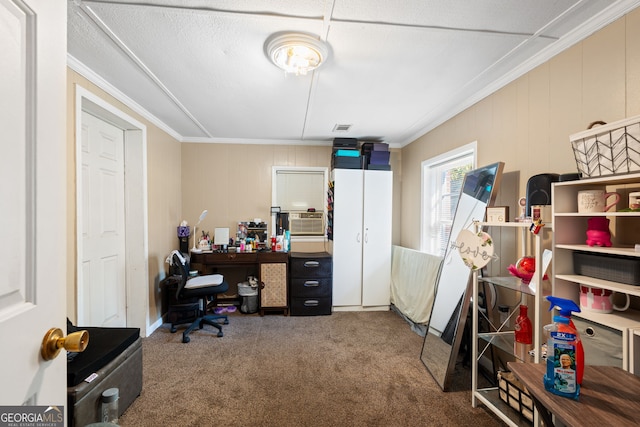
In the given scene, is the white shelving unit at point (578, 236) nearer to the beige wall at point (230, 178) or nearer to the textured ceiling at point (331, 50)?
the textured ceiling at point (331, 50)

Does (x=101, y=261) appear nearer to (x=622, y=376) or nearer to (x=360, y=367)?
(x=360, y=367)

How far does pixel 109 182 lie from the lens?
265cm

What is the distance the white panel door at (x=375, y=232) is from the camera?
12.1 feet

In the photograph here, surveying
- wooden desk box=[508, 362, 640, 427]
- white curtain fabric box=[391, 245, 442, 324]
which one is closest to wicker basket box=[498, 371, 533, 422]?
wooden desk box=[508, 362, 640, 427]

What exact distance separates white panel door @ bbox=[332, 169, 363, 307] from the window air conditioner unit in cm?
53

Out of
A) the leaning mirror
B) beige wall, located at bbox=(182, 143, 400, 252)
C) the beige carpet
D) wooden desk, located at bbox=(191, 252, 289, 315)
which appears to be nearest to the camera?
the beige carpet

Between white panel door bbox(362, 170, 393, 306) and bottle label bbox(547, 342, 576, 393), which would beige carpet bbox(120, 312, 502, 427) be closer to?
white panel door bbox(362, 170, 393, 306)

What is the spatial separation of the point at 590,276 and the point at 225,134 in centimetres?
377

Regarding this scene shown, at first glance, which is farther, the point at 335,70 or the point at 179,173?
the point at 179,173

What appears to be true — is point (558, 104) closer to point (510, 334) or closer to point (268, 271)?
point (510, 334)

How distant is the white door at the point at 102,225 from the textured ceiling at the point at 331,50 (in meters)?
0.44

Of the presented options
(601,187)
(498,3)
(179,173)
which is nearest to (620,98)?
(601,187)

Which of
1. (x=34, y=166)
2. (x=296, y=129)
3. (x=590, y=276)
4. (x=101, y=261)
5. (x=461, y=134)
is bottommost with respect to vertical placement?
(x=101, y=261)

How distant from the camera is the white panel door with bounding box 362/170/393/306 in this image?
3.70 m
